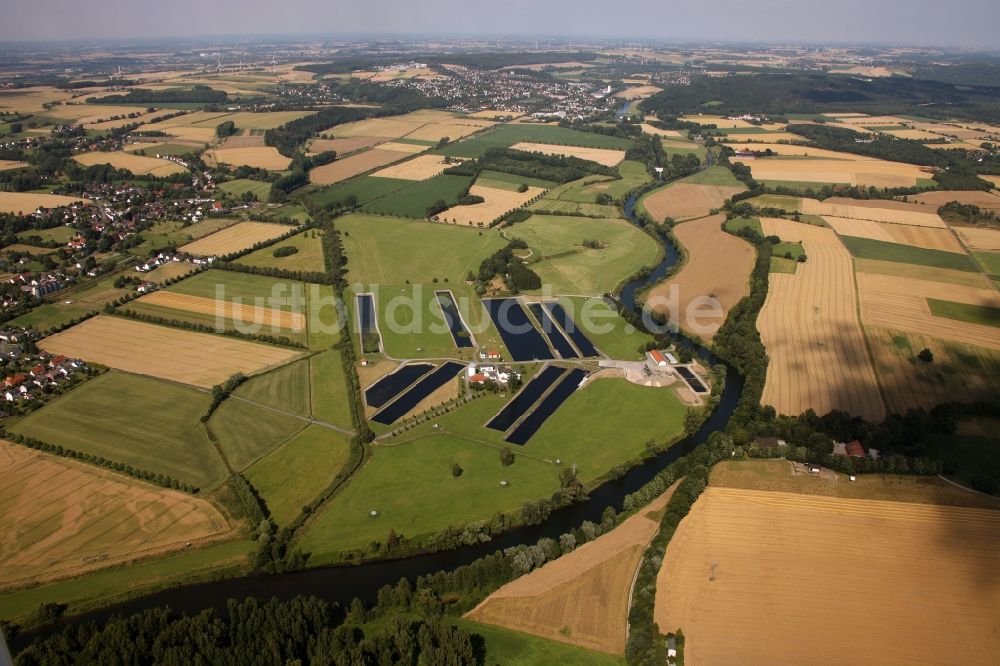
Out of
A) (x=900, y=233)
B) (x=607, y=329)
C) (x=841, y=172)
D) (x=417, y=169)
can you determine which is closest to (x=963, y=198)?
(x=841, y=172)

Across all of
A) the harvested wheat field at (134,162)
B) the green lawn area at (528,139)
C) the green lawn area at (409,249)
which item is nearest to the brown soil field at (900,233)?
the green lawn area at (409,249)

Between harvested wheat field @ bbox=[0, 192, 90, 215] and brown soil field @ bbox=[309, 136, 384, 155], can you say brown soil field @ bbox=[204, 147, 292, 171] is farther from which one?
harvested wheat field @ bbox=[0, 192, 90, 215]

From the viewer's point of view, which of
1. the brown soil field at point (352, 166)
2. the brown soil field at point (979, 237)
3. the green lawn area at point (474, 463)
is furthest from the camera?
the brown soil field at point (352, 166)

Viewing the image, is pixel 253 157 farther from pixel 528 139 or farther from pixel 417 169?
pixel 528 139

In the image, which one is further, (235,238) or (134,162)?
(134,162)

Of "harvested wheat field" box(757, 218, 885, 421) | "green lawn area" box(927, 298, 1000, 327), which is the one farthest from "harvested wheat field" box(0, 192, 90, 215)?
"green lawn area" box(927, 298, 1000, 327)

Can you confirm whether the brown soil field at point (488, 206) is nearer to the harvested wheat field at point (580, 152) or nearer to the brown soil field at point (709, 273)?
the harvested wheat field at point (580, 152)
